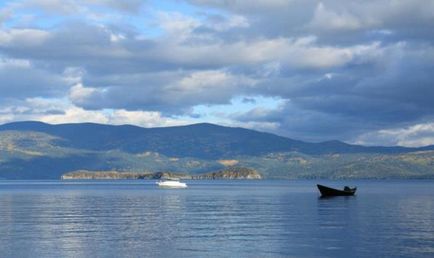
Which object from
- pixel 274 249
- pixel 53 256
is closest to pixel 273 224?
pixel 274 249

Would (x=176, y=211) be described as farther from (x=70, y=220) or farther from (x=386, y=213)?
(x=386, y=213)

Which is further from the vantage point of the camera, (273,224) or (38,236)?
(273,224)

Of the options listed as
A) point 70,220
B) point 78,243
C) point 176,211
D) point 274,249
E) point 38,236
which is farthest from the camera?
point 176,211

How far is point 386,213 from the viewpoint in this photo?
140375mm

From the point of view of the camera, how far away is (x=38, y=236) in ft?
313

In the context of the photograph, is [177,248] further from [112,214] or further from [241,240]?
[112,214]

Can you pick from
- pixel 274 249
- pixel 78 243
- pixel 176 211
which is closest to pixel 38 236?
pixel 78 243

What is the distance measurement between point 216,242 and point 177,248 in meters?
7.41

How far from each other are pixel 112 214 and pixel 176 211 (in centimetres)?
1582

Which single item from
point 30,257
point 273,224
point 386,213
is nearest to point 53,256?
point 30,257

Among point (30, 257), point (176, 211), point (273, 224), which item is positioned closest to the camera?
point (30, 257)

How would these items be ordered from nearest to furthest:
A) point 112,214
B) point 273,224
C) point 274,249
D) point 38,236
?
point 274,249 → point 38,236 → point 273,224 → point 112,214

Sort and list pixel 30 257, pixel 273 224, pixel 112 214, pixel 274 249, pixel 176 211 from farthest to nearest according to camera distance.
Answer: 1. pixel 176 211
2. pixel 112 214
3. pixel 273 224
4. pixel 274 249
5. pixel 30 257

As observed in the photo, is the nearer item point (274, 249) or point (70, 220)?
point (274, 249)
